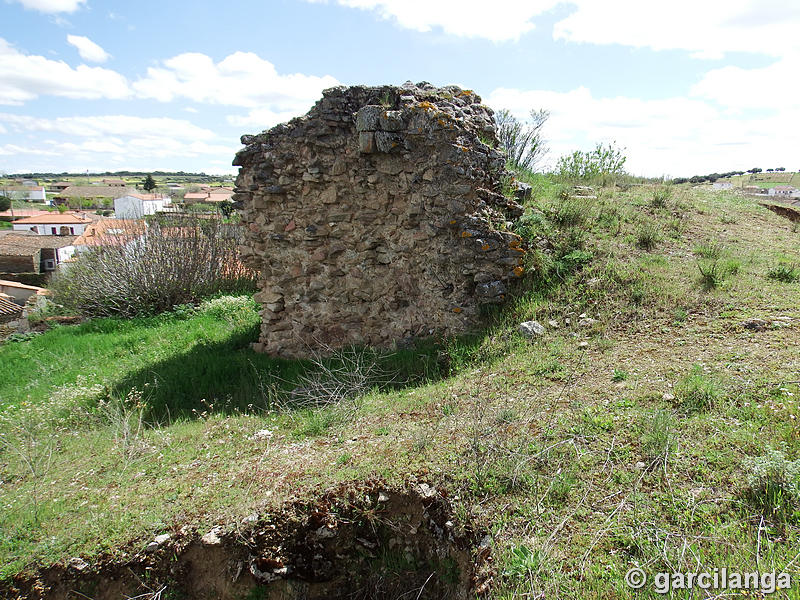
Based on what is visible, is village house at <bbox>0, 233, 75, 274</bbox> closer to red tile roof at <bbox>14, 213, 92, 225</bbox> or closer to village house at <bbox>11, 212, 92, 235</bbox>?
village house at <bbox>11, 212, 92, 235</bbox>

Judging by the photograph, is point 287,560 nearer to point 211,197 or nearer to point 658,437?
point 658,437

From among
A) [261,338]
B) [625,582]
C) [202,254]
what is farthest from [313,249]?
[202,254]

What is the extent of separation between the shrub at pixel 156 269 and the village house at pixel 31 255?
2539 centimetres

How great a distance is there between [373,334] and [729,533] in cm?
493

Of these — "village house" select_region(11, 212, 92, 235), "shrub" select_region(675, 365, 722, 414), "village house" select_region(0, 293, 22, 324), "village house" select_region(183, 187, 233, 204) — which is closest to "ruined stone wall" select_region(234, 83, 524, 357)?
"shrub" select_region(675, 365, 722, 414)

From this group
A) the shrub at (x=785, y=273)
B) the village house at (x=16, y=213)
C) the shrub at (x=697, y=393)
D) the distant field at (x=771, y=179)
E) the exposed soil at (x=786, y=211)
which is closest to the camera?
the shrub at (x=697, y=393)

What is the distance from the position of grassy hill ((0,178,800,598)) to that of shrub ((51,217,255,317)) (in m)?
5.71

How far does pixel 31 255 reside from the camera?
→ 3619 centimetres

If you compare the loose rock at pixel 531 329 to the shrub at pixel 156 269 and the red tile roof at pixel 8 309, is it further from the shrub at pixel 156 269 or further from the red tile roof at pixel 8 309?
the red tile roof at pixel 8 309

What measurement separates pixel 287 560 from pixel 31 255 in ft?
142

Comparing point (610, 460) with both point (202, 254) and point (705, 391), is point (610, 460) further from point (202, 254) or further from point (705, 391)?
point (202, 254)

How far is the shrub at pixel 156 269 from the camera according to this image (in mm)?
13227

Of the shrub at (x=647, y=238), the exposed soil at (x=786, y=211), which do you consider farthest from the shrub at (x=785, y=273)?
the exposed soil at (x=786, y=211)

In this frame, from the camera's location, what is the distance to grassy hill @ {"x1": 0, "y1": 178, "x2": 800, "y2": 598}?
2662 millimetres
